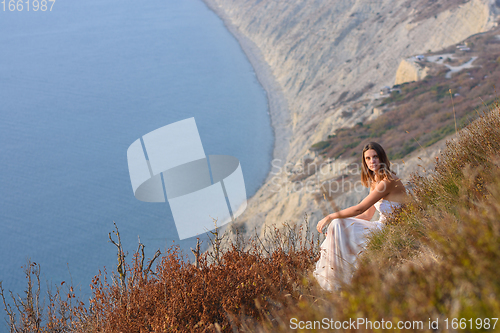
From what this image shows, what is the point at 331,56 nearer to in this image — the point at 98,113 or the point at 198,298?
the point at 98,113

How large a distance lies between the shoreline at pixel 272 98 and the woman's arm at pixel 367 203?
78.7 ft

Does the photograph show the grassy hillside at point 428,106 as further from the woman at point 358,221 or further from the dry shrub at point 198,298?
the dry shrub at point 198,298

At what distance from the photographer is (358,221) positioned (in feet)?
10.3

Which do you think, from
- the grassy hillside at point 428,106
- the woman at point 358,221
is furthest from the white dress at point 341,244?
the grassy hillside at point 428,106

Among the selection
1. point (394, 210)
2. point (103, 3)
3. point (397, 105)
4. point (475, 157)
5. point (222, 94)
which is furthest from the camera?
point (103, 3)

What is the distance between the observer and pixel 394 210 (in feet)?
10.1

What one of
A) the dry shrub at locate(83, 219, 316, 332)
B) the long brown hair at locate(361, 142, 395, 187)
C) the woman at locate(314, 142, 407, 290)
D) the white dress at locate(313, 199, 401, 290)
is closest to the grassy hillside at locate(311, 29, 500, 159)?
the long brown hair at locate(361, 142, 395, 187)

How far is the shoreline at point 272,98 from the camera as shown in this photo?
32331 mm

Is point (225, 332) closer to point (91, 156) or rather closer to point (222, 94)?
point (91, 156)

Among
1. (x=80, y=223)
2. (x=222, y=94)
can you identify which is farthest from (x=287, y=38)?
(x=80, y=223)

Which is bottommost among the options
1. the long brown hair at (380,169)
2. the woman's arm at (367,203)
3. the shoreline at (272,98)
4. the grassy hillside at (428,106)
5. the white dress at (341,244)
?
the white dress at (341,244)

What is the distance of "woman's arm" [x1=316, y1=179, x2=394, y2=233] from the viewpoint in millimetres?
3008

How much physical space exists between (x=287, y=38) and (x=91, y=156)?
27190 millimetres

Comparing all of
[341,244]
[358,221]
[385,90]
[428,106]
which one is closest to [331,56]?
[385,90]
